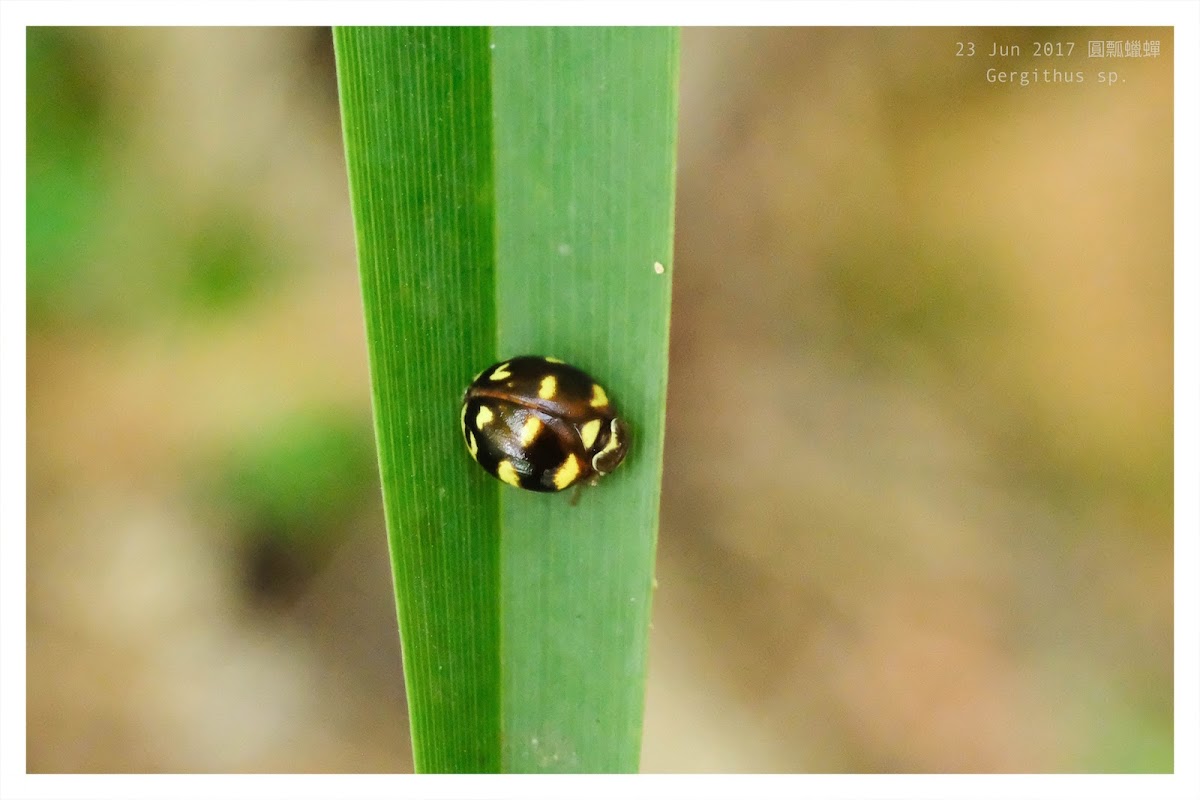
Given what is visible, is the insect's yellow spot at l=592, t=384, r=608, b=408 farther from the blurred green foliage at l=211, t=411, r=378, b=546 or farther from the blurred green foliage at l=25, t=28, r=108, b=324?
the blurred green foliage at l=25, t=28, r=108, b=324

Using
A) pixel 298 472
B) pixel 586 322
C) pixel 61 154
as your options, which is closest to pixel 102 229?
pixel 61 154

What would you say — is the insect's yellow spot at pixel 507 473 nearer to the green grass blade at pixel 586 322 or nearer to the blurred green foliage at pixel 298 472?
the green grass blade at pixel 586 322

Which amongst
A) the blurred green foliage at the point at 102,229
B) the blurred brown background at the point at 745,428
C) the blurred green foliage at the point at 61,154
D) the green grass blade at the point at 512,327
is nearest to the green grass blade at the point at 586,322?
the green grass blade at the point at 512,327

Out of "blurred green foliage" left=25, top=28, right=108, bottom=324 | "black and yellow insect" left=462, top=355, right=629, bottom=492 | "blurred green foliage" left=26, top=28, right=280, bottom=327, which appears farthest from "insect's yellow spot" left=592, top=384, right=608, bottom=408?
"blurred green foliage" left=25, top=28, right=108, bottom=324

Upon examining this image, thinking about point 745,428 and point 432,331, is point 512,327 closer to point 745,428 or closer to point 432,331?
point 432,331

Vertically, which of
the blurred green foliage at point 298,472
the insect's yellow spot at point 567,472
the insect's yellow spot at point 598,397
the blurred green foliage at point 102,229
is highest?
the blurred green foliage at point 102,229
